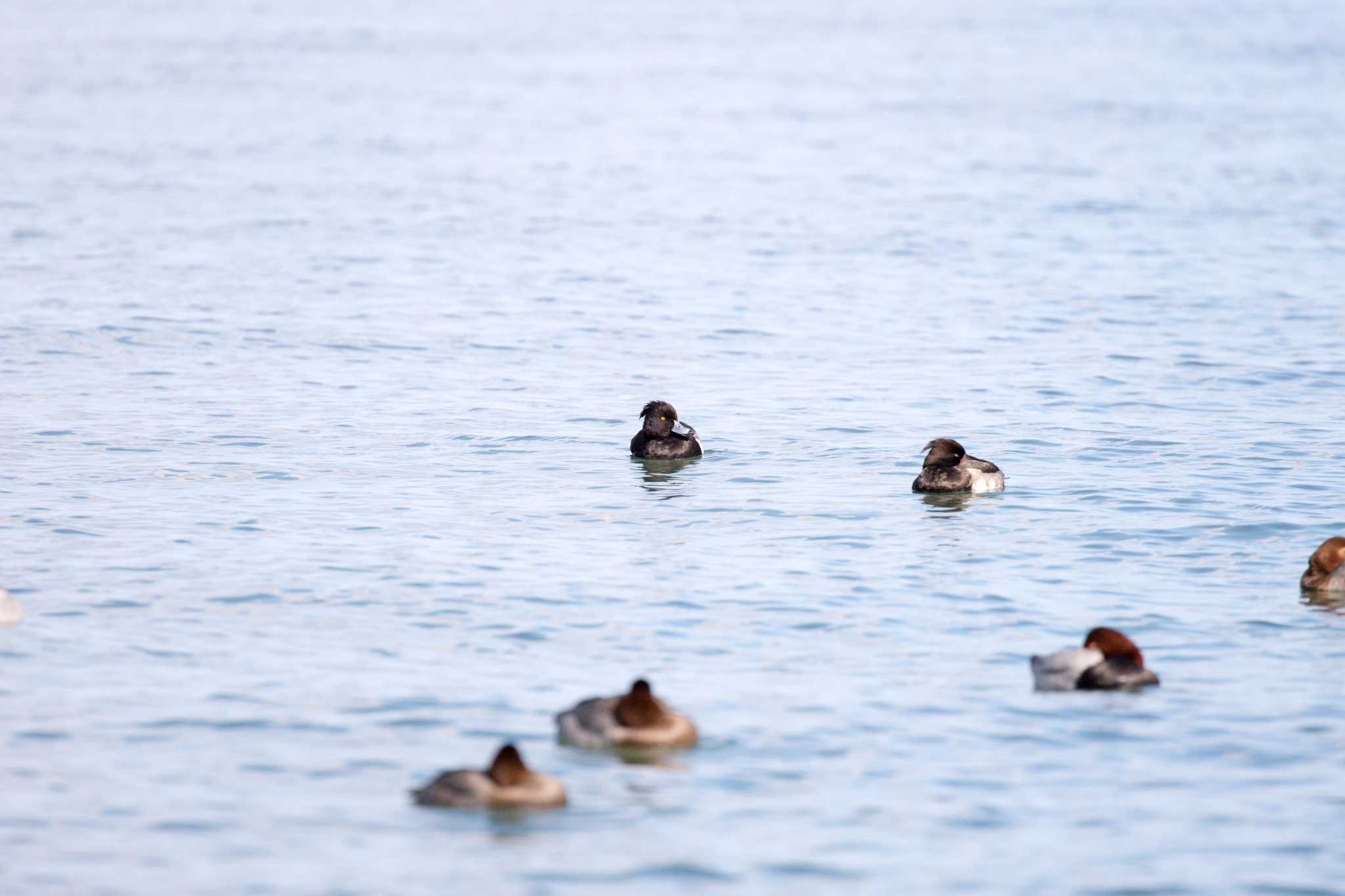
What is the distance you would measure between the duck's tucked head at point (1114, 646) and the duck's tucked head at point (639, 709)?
3080 mm

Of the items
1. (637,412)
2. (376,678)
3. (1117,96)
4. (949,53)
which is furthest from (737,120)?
(376,678)

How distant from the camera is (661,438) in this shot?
18609mm

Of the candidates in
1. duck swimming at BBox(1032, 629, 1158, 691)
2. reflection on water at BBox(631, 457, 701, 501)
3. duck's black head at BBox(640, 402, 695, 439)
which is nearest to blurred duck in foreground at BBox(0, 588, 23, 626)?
reflection on water at BBox(631, 457, 701, 501)

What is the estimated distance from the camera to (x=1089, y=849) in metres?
9.62

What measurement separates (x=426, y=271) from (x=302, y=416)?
11.5 metres

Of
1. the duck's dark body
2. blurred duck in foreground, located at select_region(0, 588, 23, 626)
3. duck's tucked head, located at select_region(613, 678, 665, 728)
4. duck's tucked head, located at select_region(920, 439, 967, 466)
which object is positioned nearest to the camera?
duck's tucked head, located at select_region(613, 678, 665, 728)

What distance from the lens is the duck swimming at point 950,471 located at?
675 inches

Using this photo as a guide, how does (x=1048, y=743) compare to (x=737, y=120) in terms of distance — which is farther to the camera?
(x=737, y=120)

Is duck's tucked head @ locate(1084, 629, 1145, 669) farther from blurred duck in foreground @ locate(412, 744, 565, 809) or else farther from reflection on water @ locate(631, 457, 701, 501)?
reflection on water @ locate(631, 457, 701, 501)

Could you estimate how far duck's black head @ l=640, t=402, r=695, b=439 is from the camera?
60.7ft

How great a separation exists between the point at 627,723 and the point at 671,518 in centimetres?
621

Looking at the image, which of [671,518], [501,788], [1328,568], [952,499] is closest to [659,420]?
[671,518]

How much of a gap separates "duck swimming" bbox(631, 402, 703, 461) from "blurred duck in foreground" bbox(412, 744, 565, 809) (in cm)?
884

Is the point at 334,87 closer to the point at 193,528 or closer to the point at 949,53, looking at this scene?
the point at 949,53
